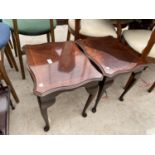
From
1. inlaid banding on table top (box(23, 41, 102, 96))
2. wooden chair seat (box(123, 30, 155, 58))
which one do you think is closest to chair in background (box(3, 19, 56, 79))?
inlaid banding on table top (box(23, 41, 102, 96))

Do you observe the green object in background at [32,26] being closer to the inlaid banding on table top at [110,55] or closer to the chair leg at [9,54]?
the chair leg at [9,54]

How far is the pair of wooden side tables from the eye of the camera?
37.7 inches

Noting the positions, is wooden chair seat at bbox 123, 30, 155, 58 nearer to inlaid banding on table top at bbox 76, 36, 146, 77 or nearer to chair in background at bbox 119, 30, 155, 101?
chair in background at bbox 119, 30, 155, 101

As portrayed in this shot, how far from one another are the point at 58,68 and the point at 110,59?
0.37m

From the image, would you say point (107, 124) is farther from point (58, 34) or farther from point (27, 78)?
point (58, 34)

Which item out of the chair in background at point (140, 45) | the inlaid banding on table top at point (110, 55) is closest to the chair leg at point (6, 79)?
the inlaid banding on table top at point (110, 55)

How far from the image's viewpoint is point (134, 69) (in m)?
1.15

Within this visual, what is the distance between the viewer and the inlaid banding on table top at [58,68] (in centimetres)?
94

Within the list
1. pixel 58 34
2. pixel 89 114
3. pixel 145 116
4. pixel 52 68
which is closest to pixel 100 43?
pixel 52 68

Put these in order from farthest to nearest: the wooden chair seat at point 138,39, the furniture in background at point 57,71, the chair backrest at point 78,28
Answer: the chair backrest at point 78,28
the wooden chair seat at point 138,39
the furniture in background at point 57,71

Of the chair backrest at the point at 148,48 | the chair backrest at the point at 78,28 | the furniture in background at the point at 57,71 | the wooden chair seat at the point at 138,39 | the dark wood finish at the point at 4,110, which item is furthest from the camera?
the chair backrest at the point at 78,28

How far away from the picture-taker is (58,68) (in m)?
1.04
